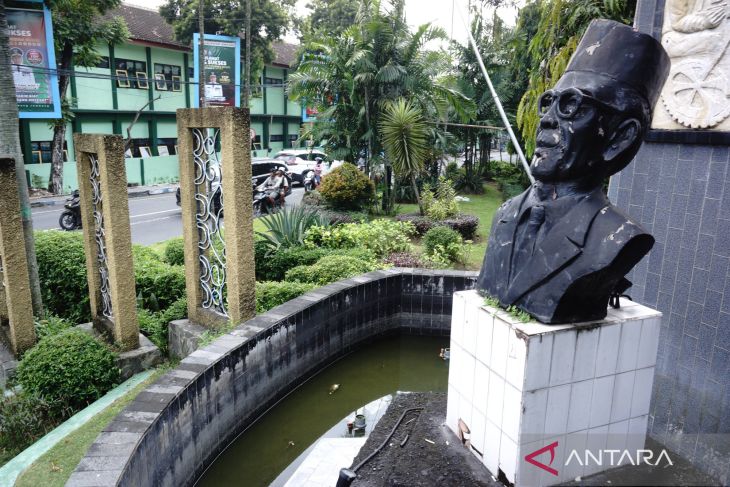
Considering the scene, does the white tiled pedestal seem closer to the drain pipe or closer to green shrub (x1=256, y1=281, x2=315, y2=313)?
the drain pipe

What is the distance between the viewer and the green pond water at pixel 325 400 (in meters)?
4.30

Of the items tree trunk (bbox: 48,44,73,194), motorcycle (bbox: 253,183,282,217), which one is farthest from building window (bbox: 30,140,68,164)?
motorcycle (bbox: 253,183,282,217)

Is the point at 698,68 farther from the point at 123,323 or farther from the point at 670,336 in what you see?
the point at 123,323

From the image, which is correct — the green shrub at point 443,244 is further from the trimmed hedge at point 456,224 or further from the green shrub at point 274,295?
the green shrub at point 274,295

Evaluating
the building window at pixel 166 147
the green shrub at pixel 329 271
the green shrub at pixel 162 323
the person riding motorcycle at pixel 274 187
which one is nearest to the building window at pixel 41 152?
the building window at pixel 166 147

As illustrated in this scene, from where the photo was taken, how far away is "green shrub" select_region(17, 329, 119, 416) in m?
4.79

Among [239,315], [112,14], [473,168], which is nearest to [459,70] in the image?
[473,168]

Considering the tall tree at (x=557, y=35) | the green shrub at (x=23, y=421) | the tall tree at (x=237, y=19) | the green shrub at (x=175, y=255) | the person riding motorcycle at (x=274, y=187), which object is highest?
the tall tree at (x=237, y=19)

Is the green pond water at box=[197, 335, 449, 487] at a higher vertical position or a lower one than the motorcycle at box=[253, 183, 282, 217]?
lower

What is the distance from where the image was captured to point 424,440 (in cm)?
357

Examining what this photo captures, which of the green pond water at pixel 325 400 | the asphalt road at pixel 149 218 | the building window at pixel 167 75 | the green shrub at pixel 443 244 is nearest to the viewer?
the green pond water at pixel 325 400

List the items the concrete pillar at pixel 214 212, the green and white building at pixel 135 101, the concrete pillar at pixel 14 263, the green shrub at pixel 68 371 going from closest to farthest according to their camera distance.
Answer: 1. the green shrub at pixel 68 371
2. the concrete pillar at pixel 214 212
3. the concrete pillar at pixel 14 263
4. the green and white building at pixel 135 101

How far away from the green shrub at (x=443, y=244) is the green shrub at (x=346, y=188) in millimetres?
3708

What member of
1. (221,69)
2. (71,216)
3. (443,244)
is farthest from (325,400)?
(221,69)
